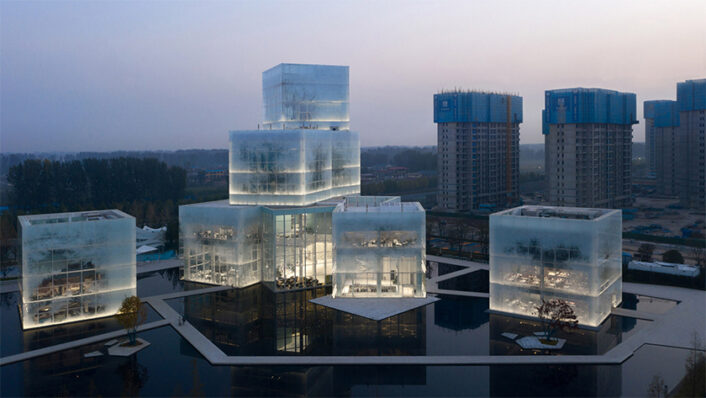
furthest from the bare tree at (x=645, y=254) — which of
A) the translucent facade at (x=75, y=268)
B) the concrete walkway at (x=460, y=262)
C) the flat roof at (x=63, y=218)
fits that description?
the flat roof at (x=63, y=218)

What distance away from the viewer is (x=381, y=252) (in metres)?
39.6

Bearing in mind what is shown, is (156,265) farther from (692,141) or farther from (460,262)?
(692,141)

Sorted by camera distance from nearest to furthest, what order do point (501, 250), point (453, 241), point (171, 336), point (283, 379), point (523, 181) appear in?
point (283, 379) < point (171, 336) < point (501, 250) < point (453, 241) < point (523, 181)

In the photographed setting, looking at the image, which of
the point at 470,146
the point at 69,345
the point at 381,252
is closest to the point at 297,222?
the point at 381,252

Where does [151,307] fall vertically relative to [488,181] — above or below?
below

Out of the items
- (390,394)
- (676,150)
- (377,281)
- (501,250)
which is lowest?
(390,394)

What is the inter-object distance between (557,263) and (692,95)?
262ft

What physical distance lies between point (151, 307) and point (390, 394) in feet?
71.7

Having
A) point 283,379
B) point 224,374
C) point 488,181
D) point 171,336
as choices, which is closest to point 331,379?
point 283,379

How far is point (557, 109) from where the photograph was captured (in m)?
84.2

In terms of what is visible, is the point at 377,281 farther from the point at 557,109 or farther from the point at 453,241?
the point at 557,109

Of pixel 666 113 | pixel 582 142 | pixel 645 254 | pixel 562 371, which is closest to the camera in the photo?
pixel 562 371

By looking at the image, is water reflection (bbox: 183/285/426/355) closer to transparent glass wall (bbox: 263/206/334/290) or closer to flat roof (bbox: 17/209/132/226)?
transparent glass wall (bbox: 263/206/334/290)

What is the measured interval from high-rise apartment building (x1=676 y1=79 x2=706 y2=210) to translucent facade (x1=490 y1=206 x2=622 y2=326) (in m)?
72.1
